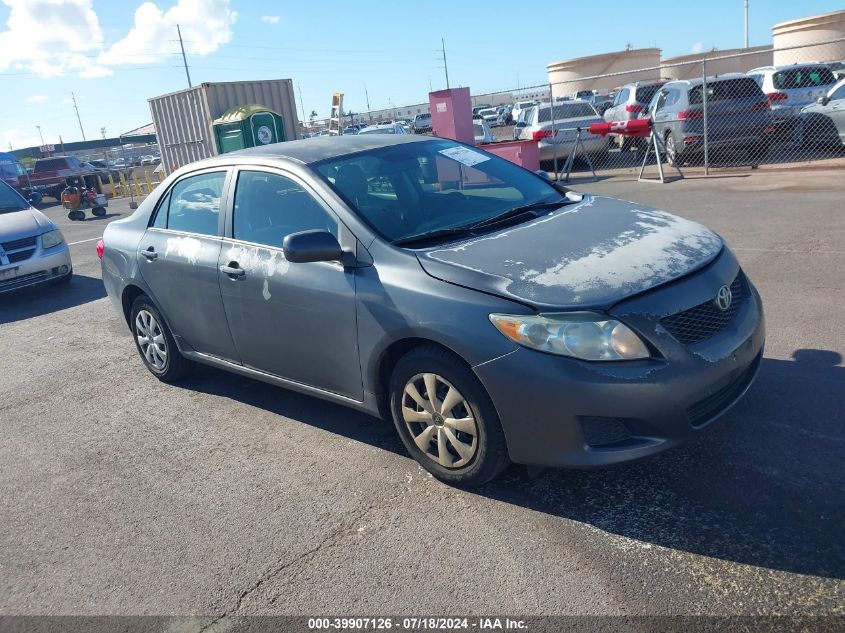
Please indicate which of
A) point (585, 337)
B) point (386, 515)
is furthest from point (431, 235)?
point (386, 515)

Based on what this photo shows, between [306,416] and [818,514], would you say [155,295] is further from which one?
[818,514]

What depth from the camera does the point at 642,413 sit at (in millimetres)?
3010

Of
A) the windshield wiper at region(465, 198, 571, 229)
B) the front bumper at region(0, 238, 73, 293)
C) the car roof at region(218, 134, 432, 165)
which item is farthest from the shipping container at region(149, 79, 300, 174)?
the windshield wiper at region(465, 198, 571, 229)

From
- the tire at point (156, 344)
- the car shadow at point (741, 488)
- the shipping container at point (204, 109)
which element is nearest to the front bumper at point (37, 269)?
the tire at point (156, 344)

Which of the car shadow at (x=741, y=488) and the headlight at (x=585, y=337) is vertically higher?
the headlight at (x=585, y=337)

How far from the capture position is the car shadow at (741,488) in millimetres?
2904

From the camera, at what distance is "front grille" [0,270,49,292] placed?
29.8 ft

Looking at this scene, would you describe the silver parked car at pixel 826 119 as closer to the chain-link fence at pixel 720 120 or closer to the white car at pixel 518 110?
the chain-link fence at pixel 720 120

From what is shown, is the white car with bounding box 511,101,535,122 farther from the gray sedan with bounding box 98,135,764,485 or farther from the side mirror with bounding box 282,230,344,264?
the side mirror with bounding box 282,230,344,264

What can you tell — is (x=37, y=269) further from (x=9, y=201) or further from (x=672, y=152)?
(x=672, y=152)

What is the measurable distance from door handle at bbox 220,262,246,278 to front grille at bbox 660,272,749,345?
244 cm

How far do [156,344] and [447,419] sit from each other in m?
2.97

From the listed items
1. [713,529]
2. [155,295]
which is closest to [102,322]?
[155,295]

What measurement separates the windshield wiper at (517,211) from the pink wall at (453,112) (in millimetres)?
11326
